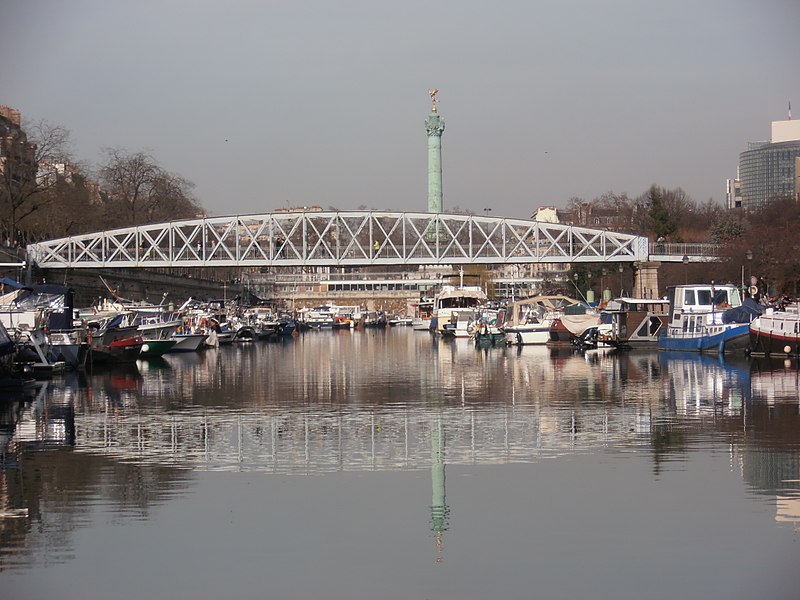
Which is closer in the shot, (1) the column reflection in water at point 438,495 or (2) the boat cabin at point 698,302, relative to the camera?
(1) the column reflection in water at point 438,495

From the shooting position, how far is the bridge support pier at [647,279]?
105188 mm

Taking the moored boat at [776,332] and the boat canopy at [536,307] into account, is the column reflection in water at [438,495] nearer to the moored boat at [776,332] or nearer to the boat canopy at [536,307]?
the moored boat at [776,332]

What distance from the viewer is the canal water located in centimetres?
1301

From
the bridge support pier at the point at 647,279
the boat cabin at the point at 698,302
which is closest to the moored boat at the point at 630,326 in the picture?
the boat cabin at the point at 698,302

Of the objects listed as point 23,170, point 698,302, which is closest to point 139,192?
point 23,170

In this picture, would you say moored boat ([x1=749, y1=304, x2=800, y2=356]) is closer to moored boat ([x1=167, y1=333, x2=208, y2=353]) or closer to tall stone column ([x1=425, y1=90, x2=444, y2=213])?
moored boat ([x1=167, y1=333, x2=208, y2=353])

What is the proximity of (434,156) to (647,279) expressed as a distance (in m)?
57.6

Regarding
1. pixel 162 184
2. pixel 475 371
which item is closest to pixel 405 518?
pixel 475 371

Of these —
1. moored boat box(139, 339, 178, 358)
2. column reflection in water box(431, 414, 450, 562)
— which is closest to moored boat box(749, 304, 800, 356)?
moored boat box(139, 339, 178, 358)

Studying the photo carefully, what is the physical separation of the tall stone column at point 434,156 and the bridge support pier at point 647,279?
163 ft

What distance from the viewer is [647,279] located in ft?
347

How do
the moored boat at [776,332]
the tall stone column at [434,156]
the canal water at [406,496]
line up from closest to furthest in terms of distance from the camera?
the canal water at [406,496]
the moored boat at [776,332]
the tall stone column at [434,156]

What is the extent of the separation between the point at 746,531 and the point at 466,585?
3843 mm

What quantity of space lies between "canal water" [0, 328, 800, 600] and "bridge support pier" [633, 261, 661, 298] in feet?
235
